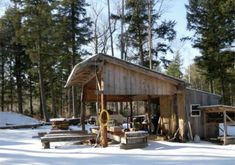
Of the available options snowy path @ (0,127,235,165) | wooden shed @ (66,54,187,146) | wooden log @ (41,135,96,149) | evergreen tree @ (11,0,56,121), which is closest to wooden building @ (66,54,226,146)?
wooden shed @ (66,54,187,146)

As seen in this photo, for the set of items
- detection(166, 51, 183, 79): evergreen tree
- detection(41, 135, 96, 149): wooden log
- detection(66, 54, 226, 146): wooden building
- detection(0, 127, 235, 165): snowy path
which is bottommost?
detection(0, 127, 235, 165): snowy path

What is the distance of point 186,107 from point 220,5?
15.5 metres

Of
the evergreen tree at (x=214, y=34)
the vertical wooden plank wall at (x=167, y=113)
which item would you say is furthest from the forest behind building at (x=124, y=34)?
the vertical wooden plank wall at (x=167, y=113)

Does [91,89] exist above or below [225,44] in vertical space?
below

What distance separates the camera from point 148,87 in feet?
61.6

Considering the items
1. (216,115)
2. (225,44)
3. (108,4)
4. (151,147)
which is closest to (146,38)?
(108,4)

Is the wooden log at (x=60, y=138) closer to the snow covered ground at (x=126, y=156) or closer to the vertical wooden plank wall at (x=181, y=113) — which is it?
the snow covered ground at (x=126, y=156)

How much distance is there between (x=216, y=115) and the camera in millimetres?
20234

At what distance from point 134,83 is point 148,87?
2.49 ft

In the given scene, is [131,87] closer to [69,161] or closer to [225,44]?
[69,161]

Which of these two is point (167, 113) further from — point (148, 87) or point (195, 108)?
point (148, 87)

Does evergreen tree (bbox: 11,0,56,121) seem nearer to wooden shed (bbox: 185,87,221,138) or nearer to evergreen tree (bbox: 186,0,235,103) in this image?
evergreen tree (bbox: 186,0,235,103)

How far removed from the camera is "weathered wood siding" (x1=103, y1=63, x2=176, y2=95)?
17750 mm

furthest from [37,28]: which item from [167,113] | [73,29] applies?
[167,113]
